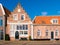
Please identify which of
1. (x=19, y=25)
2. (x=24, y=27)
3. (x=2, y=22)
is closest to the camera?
(x=24, y=27)

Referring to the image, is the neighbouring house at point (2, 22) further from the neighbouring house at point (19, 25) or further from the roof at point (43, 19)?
the roof at point (43, 19)

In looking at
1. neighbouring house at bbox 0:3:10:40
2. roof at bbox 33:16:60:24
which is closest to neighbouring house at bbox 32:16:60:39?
roof at bbox 33:16:60:24

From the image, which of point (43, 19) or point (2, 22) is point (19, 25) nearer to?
point (2, 22)

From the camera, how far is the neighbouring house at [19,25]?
49406 millimetres

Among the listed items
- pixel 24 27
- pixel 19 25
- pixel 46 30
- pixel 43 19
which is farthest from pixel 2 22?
pixel 46 30

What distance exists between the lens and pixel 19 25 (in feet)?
164

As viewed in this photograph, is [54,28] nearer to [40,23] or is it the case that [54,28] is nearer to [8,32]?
[40,23]

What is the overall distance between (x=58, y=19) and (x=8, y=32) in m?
13.6

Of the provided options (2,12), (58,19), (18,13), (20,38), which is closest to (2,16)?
(2,12)

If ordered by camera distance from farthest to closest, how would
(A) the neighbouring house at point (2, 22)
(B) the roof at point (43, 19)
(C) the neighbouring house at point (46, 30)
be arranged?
(B) the roof at point (43, 19)
(A) the neighbouring house at point (2, 22)
(C) the neighbouring house at point (46, 30)

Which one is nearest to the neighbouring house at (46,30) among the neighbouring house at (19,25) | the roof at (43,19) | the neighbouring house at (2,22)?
the roof at (43,19)

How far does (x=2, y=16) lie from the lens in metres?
50.3

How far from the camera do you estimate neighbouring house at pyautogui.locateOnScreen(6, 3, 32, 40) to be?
4941cm

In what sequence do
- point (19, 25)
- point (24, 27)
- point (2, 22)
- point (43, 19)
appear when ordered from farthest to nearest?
point (43, 19), point (2, 22), point (19, 25), point (24, 27)
